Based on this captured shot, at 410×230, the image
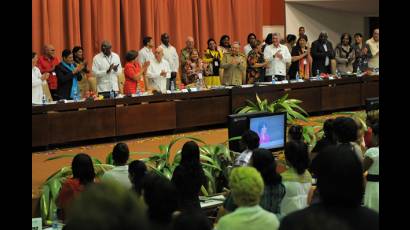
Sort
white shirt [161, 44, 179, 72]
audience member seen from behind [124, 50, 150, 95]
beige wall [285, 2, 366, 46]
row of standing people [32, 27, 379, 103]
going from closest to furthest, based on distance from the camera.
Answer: row of standing people [32, 27, 379, 103], audience member seen from behind [124, 50, 150, 95], white shirt [161, 44, 179, 72], beige wall [285, 2, 366, 46]

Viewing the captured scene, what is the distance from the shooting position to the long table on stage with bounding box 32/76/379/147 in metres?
10.1

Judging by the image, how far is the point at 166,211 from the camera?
3.06 meters

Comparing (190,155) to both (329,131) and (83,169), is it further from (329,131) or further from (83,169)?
(329,131)

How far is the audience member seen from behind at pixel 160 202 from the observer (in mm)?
3043

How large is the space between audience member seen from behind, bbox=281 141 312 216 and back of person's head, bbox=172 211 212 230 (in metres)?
1.85

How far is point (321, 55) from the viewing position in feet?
49.6

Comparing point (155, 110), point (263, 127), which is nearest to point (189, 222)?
point (263, 127)

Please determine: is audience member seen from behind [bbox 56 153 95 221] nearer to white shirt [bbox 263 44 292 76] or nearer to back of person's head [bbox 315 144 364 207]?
back of person's head [bbox 315 144 364 207]

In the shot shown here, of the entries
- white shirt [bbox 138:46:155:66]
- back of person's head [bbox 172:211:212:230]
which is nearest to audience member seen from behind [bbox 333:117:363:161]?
back of person's head [bbox 172:211:212:230]

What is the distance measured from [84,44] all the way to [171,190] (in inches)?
485
